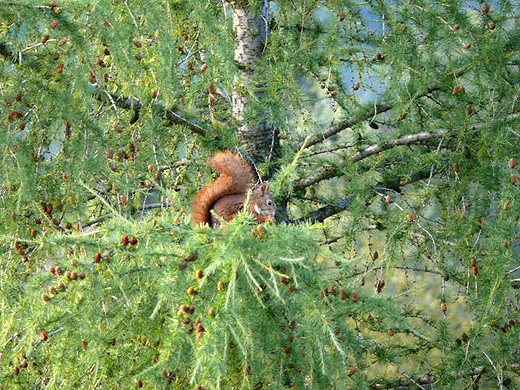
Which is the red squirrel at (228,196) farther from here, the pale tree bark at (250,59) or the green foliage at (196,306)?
the green foliage at (196,306)

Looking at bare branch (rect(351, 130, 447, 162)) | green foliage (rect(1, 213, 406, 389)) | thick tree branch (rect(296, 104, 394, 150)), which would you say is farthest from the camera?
thick tree branch (rect(296, 104, 394, 150))

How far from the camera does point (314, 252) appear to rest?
2.08m

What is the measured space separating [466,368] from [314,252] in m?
1.95

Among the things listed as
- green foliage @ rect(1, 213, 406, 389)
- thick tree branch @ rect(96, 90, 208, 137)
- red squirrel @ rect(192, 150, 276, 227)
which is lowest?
red squirrel @ rect(192, 150, 276, 227)

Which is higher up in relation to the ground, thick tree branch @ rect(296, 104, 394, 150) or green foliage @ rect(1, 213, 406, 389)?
green foliage @ rect(1, 213, 406, 389)

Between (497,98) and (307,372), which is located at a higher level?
(497,98)

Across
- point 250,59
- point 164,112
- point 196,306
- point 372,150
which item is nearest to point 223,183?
point 164,112

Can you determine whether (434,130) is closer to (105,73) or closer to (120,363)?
(105,73)

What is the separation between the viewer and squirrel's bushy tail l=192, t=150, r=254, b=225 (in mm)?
3773

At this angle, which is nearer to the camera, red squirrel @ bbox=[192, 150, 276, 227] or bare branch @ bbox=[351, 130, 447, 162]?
red squirrel @ bbox=[192, 150, 276, 227]

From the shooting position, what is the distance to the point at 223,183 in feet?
12.6

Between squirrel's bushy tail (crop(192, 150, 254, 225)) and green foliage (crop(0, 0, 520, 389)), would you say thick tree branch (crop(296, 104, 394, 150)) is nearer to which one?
green foliage (crop(0, 0, 520, 389))

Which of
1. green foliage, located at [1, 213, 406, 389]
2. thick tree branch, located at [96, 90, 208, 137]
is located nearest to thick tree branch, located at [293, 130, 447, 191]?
thick tree branch, located at [96, 90, 208, 137]

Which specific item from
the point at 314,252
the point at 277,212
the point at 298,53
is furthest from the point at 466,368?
the point at 314,252
